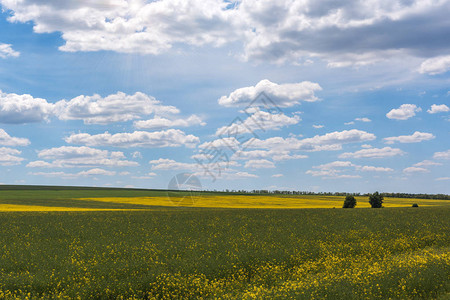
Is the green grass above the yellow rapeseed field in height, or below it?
above

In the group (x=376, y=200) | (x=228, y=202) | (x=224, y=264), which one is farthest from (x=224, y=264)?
(x=376, y=200)

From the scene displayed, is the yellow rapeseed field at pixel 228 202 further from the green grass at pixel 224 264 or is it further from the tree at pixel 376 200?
the green grass at pixel 224 264

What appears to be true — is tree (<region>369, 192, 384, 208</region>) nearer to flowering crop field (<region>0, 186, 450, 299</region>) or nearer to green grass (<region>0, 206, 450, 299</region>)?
flowering crop field (<region>0, 186, 450, 299</region>)

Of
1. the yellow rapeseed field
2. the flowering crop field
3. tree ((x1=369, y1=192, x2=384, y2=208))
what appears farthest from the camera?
tree ((x1=369, y1=192, x2=384, y2=208))

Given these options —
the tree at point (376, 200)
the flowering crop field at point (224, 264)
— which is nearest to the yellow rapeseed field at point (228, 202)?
the tree at point (376, 200)

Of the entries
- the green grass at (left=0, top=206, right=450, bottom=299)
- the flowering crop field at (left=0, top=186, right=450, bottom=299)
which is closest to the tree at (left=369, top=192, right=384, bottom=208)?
the flowering crop field at (left=0, top=186, right=450, bottom=299)

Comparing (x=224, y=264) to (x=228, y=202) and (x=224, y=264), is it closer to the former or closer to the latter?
(x=224, y=264)

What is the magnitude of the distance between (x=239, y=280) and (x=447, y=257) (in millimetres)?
9529

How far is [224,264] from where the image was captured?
52.7 ft

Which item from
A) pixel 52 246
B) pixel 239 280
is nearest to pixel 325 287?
pixel 239 280

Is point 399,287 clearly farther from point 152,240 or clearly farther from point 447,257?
point 152,240

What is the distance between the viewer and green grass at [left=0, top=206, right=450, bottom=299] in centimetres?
1243

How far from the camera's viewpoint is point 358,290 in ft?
37.6

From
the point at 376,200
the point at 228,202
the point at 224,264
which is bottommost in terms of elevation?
the point at 228,202
